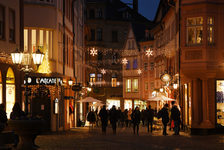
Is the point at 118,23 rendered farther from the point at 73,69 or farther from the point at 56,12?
the point at 56,12

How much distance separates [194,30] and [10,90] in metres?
12.4

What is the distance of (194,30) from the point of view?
1304 inches

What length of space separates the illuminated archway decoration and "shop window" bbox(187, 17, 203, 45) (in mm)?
11783

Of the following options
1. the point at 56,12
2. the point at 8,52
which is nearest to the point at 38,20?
the point at 56,12

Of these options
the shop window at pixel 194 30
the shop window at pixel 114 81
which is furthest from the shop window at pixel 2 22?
the shop window at pixel 114 81

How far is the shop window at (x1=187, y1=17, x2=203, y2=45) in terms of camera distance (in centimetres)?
3283

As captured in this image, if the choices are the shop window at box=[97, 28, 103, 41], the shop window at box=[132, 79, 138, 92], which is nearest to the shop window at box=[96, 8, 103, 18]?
the shop window at box=[97, 28, 103, 41]

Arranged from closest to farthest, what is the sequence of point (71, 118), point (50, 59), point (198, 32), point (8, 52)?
1. point (8, 52)
2. point (198, 32)
3. point (50, 59)
4. point (71, 118)

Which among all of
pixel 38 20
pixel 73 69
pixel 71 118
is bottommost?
pixel 71 118

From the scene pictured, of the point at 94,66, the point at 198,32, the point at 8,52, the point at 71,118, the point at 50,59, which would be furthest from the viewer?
the point at 94,66

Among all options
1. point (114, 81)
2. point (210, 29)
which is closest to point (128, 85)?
point (114, 81)

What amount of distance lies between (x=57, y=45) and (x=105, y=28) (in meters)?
43.7

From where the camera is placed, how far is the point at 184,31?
33.4 meters

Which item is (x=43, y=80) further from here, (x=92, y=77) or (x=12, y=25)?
(x=92, y=77)
